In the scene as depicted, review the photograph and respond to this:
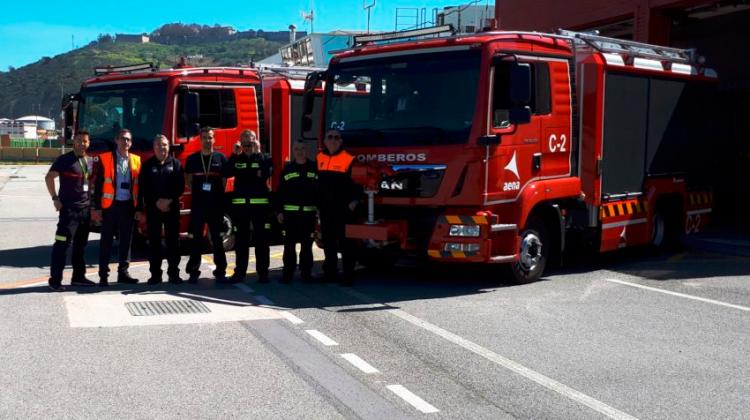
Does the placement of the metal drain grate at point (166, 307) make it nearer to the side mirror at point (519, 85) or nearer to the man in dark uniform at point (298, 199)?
the man in dark uniform at point (298, 199)

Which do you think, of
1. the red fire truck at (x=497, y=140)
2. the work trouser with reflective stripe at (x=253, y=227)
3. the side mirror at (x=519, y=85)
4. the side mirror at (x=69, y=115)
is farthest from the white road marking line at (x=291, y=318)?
the side mirror at (x=69, y=115)

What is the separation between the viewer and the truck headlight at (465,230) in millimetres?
8930

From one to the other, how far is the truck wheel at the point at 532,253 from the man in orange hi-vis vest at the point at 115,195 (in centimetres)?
444

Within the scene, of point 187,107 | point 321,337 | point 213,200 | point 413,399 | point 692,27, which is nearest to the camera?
point 413,399

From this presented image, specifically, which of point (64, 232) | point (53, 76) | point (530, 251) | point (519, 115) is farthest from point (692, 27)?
point (53, 76)

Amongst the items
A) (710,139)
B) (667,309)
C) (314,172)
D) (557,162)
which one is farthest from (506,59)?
(710,139)

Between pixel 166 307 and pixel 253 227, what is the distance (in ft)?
5.89

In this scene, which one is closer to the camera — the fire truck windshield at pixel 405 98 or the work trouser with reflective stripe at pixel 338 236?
the fire truck windshield at pixel 405 98

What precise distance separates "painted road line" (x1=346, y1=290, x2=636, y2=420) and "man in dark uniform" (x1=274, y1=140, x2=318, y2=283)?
1844mm

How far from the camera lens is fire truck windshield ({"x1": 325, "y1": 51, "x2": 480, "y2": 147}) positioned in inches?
355

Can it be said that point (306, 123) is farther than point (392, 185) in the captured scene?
Yes

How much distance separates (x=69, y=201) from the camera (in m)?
9.17

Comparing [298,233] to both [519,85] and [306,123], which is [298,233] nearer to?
[306,123]

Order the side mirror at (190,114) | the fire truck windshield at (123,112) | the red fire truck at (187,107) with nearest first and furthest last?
the side mirror at (190,114) → the red fire truck at (187,107) → the fire truck windshield at (123,112)
